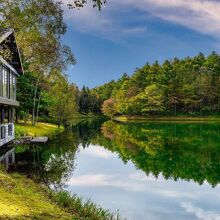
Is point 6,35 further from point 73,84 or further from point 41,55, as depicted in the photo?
point 73,84

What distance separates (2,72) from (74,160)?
28.5ft

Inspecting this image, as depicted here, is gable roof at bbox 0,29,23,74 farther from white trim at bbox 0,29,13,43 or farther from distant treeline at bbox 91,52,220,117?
distant treeline at bbox 91,52,220,117

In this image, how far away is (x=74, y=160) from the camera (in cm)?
2797

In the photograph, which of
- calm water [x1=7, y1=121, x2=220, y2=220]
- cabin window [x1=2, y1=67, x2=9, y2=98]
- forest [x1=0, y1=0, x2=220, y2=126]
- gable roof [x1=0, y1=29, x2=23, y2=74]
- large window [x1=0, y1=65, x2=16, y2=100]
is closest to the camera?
calm water [x1=7, y1=121, x2=220, y2=220]

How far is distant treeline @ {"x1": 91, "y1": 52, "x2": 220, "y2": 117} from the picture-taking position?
325ft

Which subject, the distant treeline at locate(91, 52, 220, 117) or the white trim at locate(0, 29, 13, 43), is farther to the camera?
the distant treeline at locate(91, 52, 220, 117)

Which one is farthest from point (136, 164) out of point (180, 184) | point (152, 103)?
point (152, 103)

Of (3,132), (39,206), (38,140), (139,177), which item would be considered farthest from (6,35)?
(39,206)

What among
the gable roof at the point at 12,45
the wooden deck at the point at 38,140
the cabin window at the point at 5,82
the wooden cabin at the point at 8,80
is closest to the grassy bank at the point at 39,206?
the gable roof at the point at 12,45

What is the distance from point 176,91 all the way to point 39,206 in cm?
9207

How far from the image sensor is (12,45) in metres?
31.1

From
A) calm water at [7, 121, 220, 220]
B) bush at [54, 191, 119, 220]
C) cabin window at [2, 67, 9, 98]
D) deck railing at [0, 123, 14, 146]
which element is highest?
cabin window at [2, 67, 9, 98]

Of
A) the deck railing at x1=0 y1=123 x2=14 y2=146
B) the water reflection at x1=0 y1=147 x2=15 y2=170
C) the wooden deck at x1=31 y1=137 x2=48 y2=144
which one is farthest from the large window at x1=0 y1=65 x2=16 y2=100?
the wooden deck at x1=31 y1=137 x2=48 y2=144

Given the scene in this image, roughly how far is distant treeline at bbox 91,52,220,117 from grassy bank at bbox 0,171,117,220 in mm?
83262
